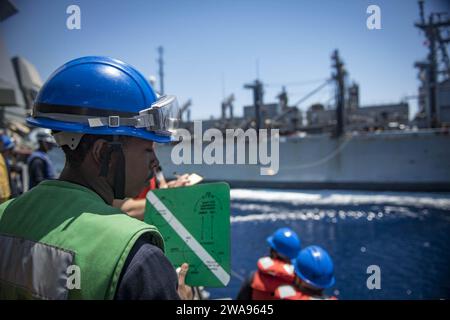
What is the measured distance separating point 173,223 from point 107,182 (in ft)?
1.43

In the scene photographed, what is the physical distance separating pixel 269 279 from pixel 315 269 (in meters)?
0.66

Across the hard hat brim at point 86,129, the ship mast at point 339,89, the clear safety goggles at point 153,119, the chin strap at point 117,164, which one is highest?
the ship mast at point 339,89

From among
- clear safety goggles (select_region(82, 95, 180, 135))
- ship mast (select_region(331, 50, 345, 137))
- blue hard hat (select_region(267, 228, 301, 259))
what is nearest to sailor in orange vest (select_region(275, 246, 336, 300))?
blue hard hat (select_region(267, 228, 301, 259))

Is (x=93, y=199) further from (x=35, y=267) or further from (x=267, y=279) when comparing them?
(x=267, y=279)

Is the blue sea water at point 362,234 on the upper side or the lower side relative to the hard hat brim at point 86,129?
lower

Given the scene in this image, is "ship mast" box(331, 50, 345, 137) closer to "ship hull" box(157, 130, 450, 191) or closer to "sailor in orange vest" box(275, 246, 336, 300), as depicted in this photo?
"ship hull" box(157, 130, 450, 191)

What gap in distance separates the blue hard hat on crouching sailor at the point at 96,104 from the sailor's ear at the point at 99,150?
0.06ft

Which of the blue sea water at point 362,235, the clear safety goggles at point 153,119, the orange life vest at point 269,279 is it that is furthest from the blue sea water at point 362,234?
the clear safety goggles at point 153,119

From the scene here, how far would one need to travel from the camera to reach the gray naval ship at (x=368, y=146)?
2083 centimetres

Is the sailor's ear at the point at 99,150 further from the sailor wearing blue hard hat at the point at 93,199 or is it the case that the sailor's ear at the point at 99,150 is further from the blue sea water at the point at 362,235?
the blue sea water at the point at 362,235

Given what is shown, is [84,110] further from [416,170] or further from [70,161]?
[416,170]

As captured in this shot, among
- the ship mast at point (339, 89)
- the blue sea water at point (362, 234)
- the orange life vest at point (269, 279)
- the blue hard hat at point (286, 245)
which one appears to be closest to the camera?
the orange life vest at point (269, 279)

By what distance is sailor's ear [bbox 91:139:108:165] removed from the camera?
1135 mm
